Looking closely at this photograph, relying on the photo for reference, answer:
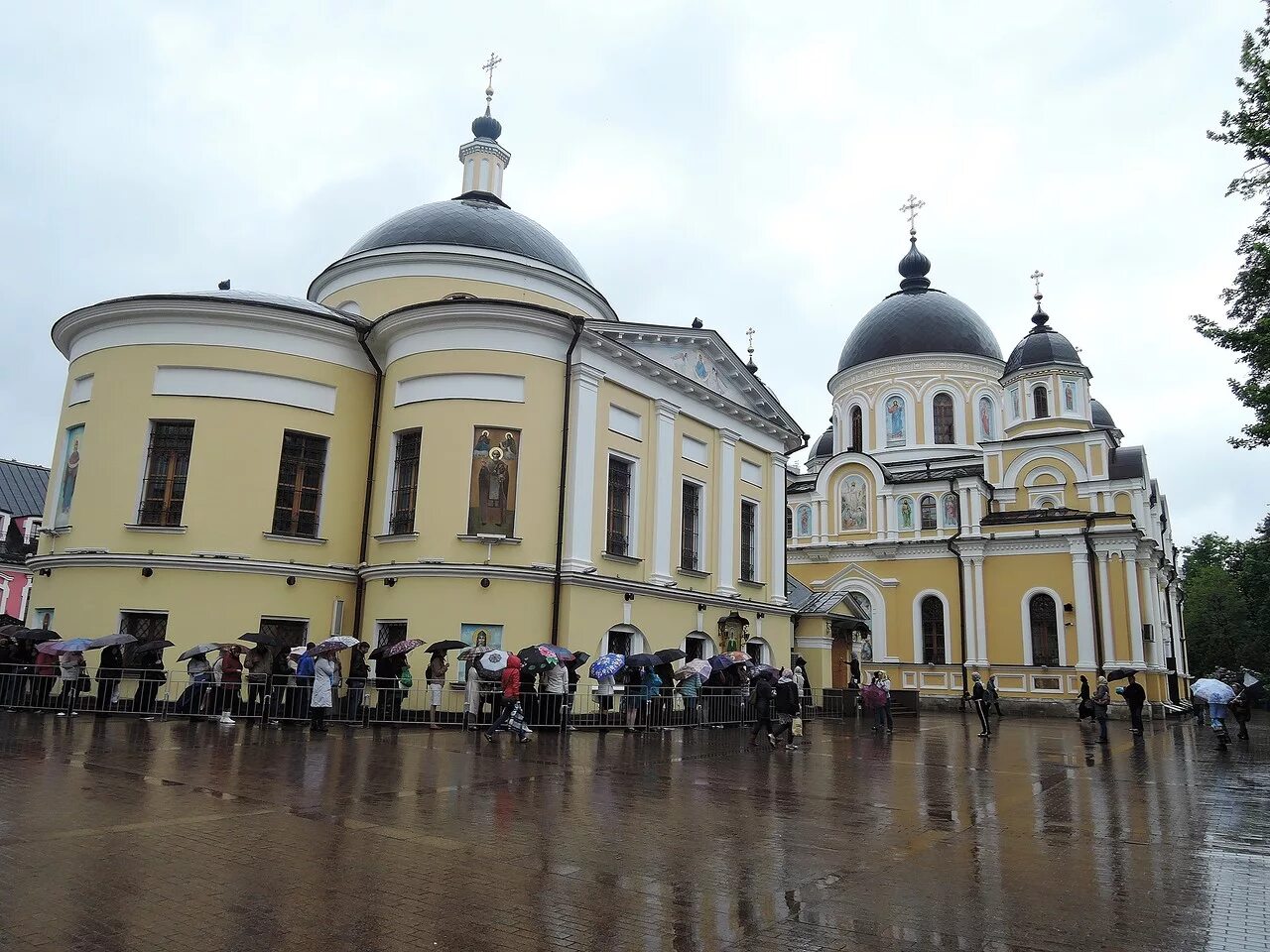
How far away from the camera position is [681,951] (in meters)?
5.18

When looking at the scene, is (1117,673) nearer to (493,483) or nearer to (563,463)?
(563,463)

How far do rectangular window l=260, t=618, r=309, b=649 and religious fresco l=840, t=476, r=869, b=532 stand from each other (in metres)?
27.7

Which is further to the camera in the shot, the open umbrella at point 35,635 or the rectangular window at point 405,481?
the rectangular window at point 405,481

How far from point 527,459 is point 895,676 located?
2454 cm

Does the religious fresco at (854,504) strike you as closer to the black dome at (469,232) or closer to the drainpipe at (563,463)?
the black dome at (469,232)

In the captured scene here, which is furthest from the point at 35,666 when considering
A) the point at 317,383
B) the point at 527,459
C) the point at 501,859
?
the point at 501,859

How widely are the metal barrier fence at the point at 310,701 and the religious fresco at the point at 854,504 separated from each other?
2451 centimetres

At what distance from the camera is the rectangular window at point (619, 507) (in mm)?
22281

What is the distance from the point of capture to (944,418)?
4544 centimetres

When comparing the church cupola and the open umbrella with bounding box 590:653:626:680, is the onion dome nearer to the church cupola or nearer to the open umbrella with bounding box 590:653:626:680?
the church cupola

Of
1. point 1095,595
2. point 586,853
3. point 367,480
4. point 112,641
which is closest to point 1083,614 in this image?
point 1095,595

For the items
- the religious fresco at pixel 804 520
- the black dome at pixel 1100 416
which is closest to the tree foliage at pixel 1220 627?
the black dome at pixel 1100 416

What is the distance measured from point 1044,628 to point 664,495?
21355 mm

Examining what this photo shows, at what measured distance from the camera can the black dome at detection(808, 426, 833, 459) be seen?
52509 mm
